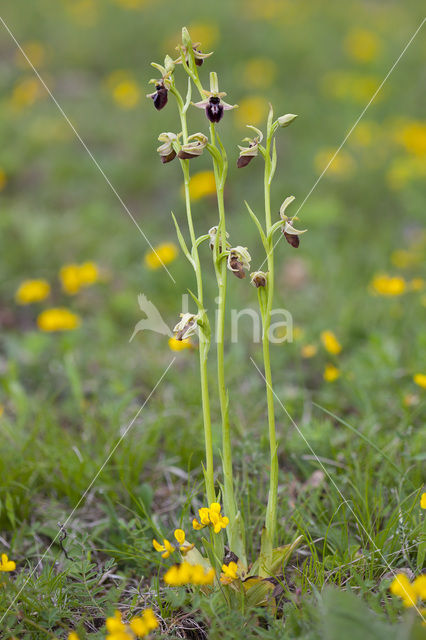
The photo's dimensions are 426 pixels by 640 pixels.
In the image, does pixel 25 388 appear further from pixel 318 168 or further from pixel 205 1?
pixel 205 1

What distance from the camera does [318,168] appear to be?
4.73 m

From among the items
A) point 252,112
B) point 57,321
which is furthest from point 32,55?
point 57,321

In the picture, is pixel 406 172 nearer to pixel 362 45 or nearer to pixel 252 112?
pixel 252 112

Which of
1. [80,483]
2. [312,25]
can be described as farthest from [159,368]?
[312,25]

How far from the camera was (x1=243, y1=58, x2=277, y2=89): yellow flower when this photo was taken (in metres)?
5.99

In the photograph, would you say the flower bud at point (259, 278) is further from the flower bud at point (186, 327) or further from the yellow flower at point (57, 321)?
the yellow flower at point (57, 321)

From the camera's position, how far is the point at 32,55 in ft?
20.8

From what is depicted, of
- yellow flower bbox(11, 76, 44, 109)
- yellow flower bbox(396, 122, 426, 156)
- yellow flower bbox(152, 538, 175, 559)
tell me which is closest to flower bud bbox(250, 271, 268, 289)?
yellow flower bbox(152, 538, 175, 559)

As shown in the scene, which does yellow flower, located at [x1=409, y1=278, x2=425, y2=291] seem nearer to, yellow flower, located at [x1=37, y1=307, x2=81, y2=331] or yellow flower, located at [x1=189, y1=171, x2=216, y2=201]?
yellow flower, located at [x1=189, y1=171, x2=216, y2=201]

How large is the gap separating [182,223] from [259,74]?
2552mm

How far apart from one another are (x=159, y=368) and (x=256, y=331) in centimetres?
65

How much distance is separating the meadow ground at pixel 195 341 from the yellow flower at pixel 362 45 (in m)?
0.05

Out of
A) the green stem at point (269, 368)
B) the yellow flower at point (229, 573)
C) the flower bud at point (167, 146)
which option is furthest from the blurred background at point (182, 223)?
the flower bud at point (167, 146)

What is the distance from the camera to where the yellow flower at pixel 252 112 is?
16.9 ft
